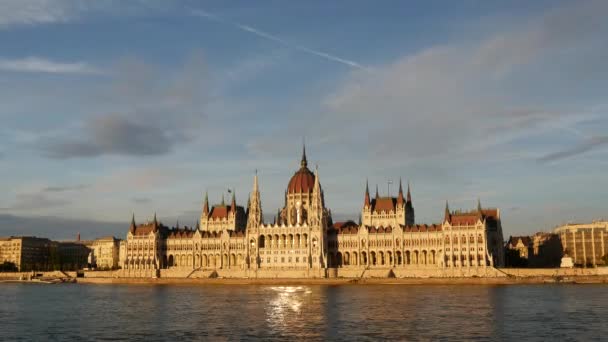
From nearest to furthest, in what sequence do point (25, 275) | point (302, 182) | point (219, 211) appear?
point (302, 182)
point (25, 275)
point (219, 211)

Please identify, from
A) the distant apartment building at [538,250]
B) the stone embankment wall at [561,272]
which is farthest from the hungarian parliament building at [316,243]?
the distant apartment building at [538,250]

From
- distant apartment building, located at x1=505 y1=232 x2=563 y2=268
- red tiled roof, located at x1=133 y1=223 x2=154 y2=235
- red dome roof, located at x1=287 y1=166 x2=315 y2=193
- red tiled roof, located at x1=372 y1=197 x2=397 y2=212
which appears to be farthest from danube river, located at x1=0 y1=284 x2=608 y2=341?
distant apartment building, located at x1=505 y1=232 x2=563 y2=268

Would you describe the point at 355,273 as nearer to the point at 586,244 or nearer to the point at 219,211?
the point at 219,211

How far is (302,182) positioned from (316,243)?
63.9 feet

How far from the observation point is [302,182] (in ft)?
530

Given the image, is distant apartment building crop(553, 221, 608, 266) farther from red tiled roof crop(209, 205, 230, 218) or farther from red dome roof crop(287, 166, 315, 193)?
red tiled roof crop(209, 205, 230, 218)

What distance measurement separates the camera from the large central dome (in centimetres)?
16030

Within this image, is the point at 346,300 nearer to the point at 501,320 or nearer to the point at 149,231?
the point at 501,320

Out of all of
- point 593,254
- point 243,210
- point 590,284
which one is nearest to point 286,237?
point 243,210

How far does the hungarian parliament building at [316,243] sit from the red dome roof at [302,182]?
229 mm

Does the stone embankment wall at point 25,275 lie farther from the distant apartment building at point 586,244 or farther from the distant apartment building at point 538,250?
the distant apartment building at point 586,244

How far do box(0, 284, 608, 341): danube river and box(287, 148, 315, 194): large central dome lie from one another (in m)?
67.9

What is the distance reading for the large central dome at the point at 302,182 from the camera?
160300 millimetres

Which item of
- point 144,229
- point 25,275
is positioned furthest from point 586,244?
point 25,275
